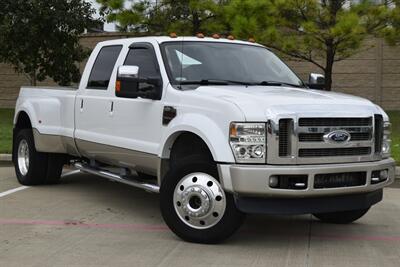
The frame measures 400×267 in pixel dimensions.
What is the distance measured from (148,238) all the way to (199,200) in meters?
0.78

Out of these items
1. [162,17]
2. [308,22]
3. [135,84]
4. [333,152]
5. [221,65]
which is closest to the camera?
[333,152]

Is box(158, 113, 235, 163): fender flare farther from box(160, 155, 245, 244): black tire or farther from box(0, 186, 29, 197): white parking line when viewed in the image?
box(0, 186, 29, 197): white parking line

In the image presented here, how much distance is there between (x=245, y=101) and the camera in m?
5.46

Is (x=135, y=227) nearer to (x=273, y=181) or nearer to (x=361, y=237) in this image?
(x=273, y=181)

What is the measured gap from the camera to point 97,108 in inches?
289

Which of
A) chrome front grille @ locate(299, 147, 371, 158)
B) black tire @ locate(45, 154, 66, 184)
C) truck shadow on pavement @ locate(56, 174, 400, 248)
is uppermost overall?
chrome front grille @ locate(299, 147, 371, 158)

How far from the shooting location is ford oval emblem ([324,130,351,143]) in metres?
5.48

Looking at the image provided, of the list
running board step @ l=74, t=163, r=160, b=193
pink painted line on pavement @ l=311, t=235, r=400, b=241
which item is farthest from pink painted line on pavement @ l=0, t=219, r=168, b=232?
pink painted line on pavement @ l=311, t=235, r=400, b=241

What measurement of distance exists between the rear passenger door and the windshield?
1.00m

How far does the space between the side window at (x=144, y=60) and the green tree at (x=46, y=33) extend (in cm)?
1331

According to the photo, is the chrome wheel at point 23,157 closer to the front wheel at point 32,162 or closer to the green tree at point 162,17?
the front wheel at point 32,162

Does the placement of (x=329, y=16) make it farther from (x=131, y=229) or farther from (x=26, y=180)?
(x=131, y=229)

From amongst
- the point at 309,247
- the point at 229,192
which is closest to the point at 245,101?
the point at 229,192

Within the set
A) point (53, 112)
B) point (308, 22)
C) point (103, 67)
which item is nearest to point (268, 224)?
point (103, 67)
